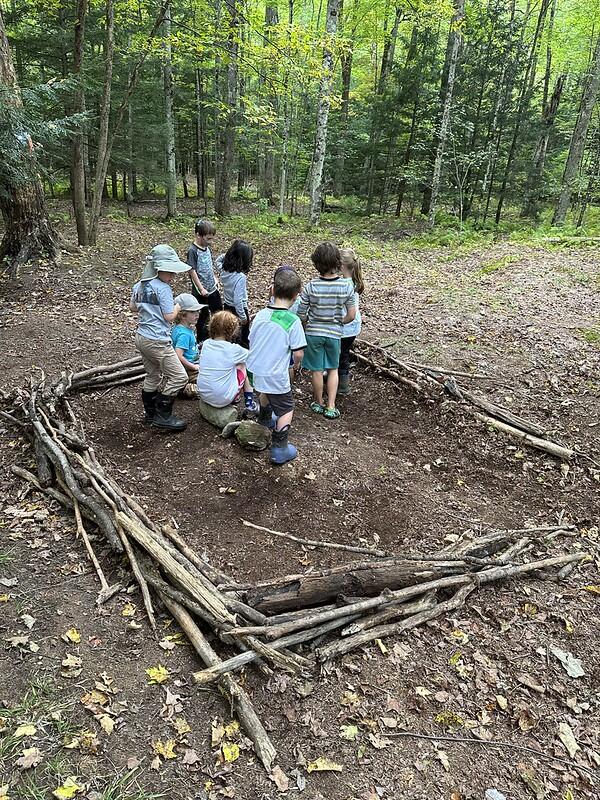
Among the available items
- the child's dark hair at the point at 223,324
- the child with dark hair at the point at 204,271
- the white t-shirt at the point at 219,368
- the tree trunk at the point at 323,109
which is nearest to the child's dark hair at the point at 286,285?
the child's dark hair at the point at 223,324

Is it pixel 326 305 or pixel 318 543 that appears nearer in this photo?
pixel 318 543

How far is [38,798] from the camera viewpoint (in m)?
2.35

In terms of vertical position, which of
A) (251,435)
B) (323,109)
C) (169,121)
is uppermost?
(323,109)

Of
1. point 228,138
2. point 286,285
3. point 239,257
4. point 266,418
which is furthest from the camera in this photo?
point 228,138

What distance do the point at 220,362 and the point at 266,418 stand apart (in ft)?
2.59

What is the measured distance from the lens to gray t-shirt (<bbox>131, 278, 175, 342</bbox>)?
5086 mm

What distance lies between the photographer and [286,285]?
4.75m

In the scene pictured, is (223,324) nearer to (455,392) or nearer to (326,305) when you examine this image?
(326,305)

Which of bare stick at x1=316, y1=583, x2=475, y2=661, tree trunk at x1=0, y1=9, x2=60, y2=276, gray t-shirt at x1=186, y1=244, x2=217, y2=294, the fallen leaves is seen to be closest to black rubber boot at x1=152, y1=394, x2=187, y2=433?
gray t-shirt at x1=186, y1=244, x2=217, y2=294

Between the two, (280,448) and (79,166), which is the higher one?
(79,166)

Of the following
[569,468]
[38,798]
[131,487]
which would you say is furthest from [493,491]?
[38,798]

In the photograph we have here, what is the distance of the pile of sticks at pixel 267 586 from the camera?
3.16 m

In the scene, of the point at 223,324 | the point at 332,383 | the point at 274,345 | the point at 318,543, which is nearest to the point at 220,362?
the point at 223,324

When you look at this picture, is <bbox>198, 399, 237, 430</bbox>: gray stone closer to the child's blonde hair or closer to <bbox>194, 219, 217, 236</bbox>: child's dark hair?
the child's blonde hair
